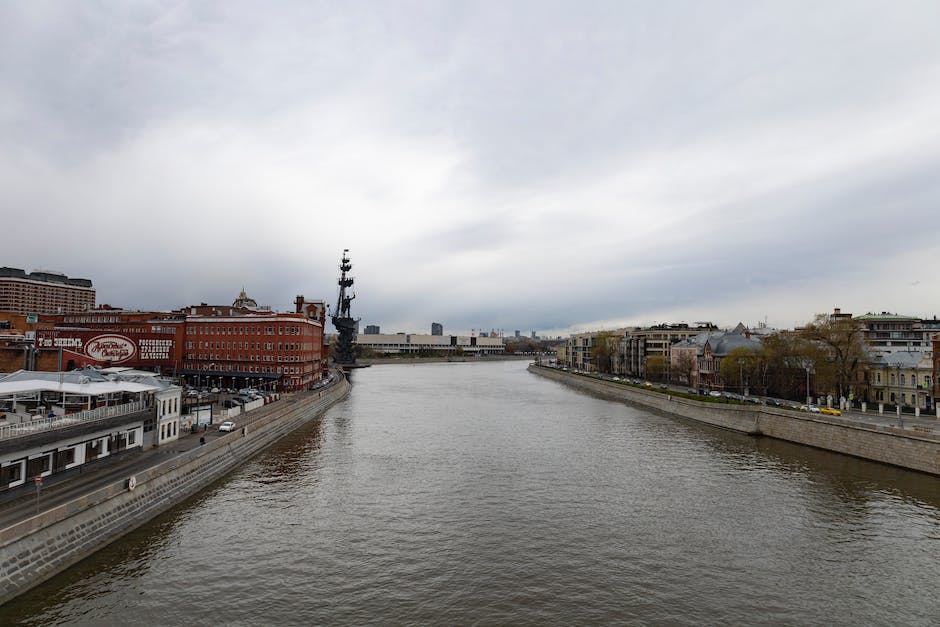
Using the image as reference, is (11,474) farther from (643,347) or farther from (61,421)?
(643,347)

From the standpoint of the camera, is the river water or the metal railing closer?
the river water

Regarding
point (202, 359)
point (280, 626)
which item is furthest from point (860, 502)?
point (202, 359)

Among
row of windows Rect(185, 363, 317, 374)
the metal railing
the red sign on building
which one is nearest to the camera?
the metal railing

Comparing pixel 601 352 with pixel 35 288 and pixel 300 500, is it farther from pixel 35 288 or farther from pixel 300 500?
pixel 35 288

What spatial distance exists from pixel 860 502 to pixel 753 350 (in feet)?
170

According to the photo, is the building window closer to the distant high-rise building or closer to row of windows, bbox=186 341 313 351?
row of windows, bbox=186 341 313 351

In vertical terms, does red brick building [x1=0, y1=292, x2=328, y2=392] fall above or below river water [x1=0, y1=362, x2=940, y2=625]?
above

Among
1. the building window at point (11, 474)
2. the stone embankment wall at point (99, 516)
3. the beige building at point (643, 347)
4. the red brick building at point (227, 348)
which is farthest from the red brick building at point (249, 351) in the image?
the beige building at point (643, 347)

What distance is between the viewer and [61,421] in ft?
84.1

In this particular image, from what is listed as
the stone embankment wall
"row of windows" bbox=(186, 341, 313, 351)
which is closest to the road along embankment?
the stone embankment wall

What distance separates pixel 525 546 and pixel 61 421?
78.0ft

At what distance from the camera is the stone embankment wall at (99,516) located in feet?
58.9

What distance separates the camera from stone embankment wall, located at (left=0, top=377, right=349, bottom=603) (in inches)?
707

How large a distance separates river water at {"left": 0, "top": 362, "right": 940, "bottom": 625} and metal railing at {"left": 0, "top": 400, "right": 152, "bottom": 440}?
6804 mm
